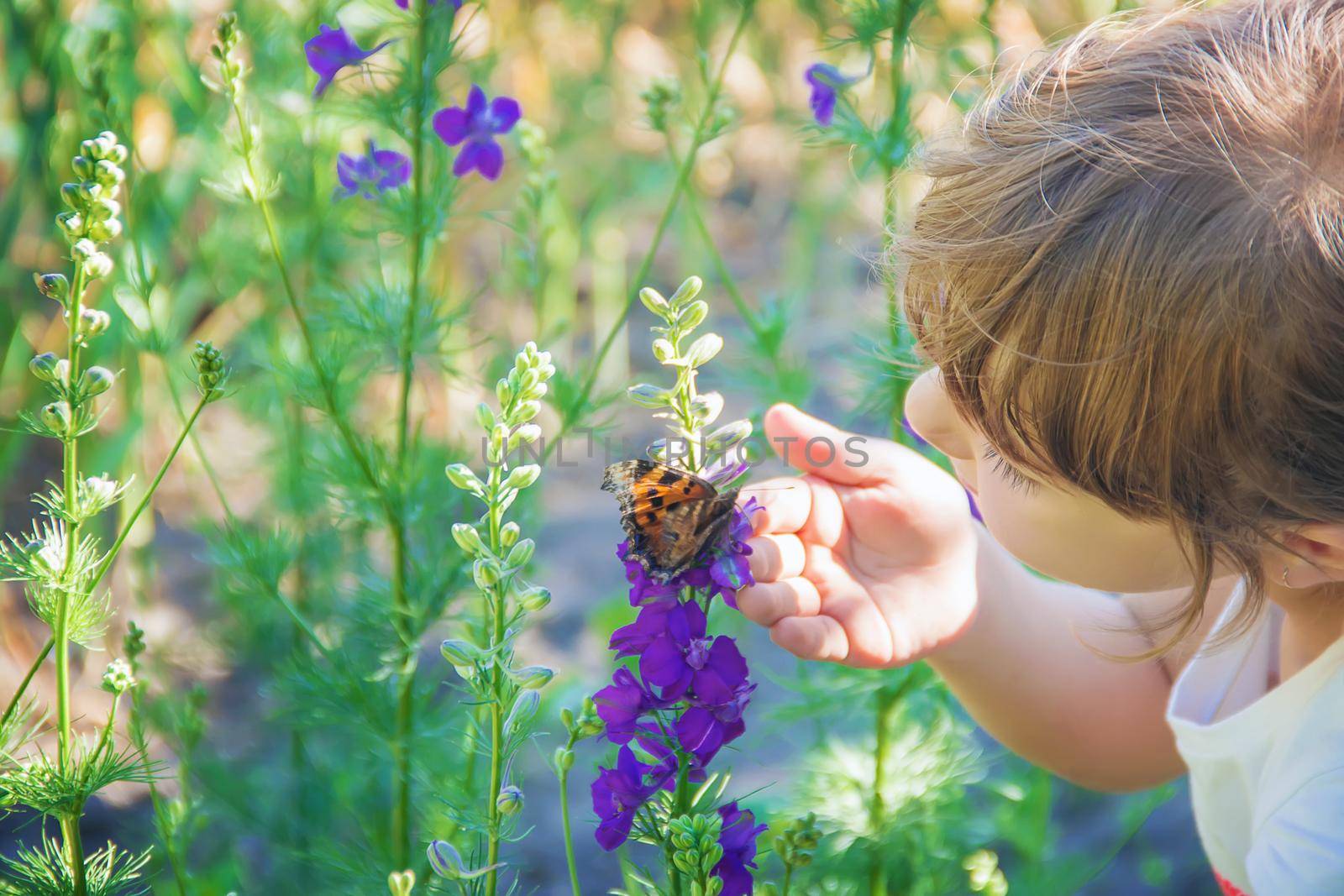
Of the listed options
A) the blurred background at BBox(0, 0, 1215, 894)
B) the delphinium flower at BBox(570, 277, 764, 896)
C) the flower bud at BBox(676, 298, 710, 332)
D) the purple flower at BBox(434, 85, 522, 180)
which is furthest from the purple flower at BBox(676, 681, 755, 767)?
the purple flower at BBox(434, 85, 522, 180)

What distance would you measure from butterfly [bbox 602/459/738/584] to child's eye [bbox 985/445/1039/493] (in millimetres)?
304

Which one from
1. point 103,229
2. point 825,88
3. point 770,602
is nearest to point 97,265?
point 103,229

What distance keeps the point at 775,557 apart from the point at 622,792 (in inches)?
9.4

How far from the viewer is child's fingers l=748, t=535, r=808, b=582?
0.85 meters

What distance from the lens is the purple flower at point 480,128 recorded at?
125 cm

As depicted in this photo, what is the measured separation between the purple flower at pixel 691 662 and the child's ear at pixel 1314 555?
1.40ft

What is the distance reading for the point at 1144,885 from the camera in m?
1.62

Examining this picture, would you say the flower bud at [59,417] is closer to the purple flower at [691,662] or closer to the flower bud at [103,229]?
the flower bud at [103,229]

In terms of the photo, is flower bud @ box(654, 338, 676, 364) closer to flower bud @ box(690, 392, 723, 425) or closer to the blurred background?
flower bud @ box(690, 392, 723, 425)

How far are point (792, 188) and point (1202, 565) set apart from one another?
2619 millimetres

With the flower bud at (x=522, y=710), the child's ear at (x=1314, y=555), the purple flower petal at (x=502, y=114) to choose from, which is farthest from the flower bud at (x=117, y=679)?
the child's ear at (x=1314, y=555)

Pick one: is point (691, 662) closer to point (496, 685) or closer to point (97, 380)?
point (496, 685)

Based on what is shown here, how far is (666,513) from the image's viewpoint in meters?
0.68

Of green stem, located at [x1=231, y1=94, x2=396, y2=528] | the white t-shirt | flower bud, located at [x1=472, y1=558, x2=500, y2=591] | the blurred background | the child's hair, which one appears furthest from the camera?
the blurred background
